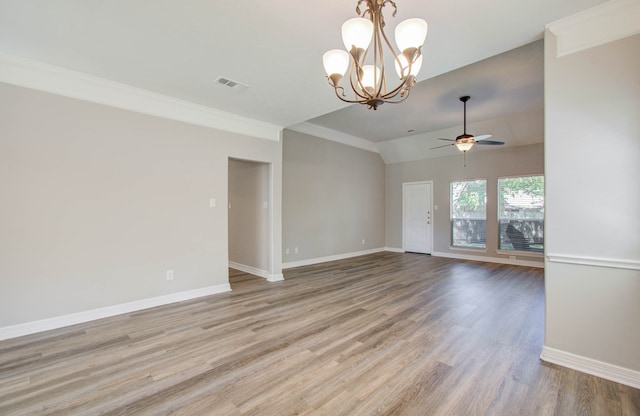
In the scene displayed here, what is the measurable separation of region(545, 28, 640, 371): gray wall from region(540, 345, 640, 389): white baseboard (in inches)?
1.2

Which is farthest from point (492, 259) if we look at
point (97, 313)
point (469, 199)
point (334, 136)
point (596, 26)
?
point (97, 313)

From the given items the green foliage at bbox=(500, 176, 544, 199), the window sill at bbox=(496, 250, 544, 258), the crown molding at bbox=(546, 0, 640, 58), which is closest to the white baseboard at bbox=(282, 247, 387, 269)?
the window sill at bbox=(496, 250, 544, 258)

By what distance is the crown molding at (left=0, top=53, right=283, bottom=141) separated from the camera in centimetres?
280

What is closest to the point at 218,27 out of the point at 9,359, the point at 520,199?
the point at 9,359

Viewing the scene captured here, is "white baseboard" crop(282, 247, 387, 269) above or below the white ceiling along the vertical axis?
below

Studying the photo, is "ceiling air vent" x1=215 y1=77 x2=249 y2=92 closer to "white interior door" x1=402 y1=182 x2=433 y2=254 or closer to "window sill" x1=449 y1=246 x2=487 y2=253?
"white interior door" x1=402 y1=182 x2=433 y2=254

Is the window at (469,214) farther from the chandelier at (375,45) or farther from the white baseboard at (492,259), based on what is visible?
the chandelier at (375,45)

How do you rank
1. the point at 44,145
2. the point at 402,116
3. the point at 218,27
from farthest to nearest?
the point at 402,116 < the point at 44,145 < the point at 218,27

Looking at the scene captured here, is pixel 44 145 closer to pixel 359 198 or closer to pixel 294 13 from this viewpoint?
pixel 294 13

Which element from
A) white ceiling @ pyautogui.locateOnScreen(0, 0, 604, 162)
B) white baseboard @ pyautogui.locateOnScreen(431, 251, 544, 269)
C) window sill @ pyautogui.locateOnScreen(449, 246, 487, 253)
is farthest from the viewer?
window sill @ pyautogui.locateOnScreen(449, 246, 487, 253)

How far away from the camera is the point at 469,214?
716 cm

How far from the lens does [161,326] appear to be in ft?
9.89

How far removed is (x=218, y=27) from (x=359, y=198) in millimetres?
5755

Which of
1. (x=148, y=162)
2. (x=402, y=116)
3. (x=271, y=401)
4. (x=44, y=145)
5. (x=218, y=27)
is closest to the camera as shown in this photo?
(x=271, y=401)
